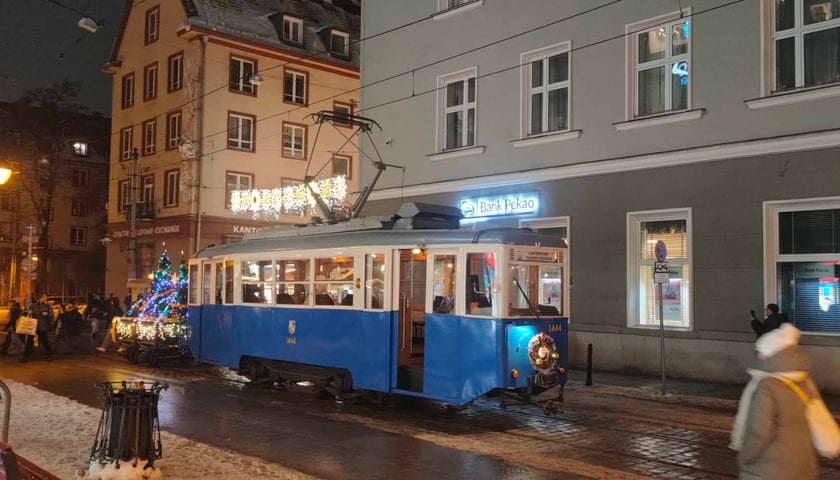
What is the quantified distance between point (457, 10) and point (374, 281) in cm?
1074

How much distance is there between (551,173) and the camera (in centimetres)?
1777

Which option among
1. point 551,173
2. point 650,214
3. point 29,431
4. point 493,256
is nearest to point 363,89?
point 551,173

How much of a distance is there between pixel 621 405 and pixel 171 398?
305 inches

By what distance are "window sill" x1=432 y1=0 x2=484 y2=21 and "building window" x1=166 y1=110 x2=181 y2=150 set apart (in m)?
18.5

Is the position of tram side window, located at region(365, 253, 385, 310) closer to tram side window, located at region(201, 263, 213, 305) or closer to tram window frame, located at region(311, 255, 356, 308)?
tram window frame, located at region(311, 255, 356, 308)

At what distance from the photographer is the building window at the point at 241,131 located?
35094 millimetres

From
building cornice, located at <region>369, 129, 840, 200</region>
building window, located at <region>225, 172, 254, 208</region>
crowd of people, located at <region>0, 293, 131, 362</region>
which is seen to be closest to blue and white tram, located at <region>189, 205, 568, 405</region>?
building cornice, located at <region>369, 129, 840, 200</region>

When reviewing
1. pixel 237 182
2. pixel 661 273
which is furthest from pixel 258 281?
pixel 237 182

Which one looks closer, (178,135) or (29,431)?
(29,431)

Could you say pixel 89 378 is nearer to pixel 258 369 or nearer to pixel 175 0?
pixel 258 369

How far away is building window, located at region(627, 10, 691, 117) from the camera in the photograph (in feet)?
52.2

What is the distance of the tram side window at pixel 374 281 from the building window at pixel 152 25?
2978 cm

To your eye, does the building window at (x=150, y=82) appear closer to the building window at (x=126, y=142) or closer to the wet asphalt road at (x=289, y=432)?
the building window at (x=126, y=142)

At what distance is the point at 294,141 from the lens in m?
37.6
